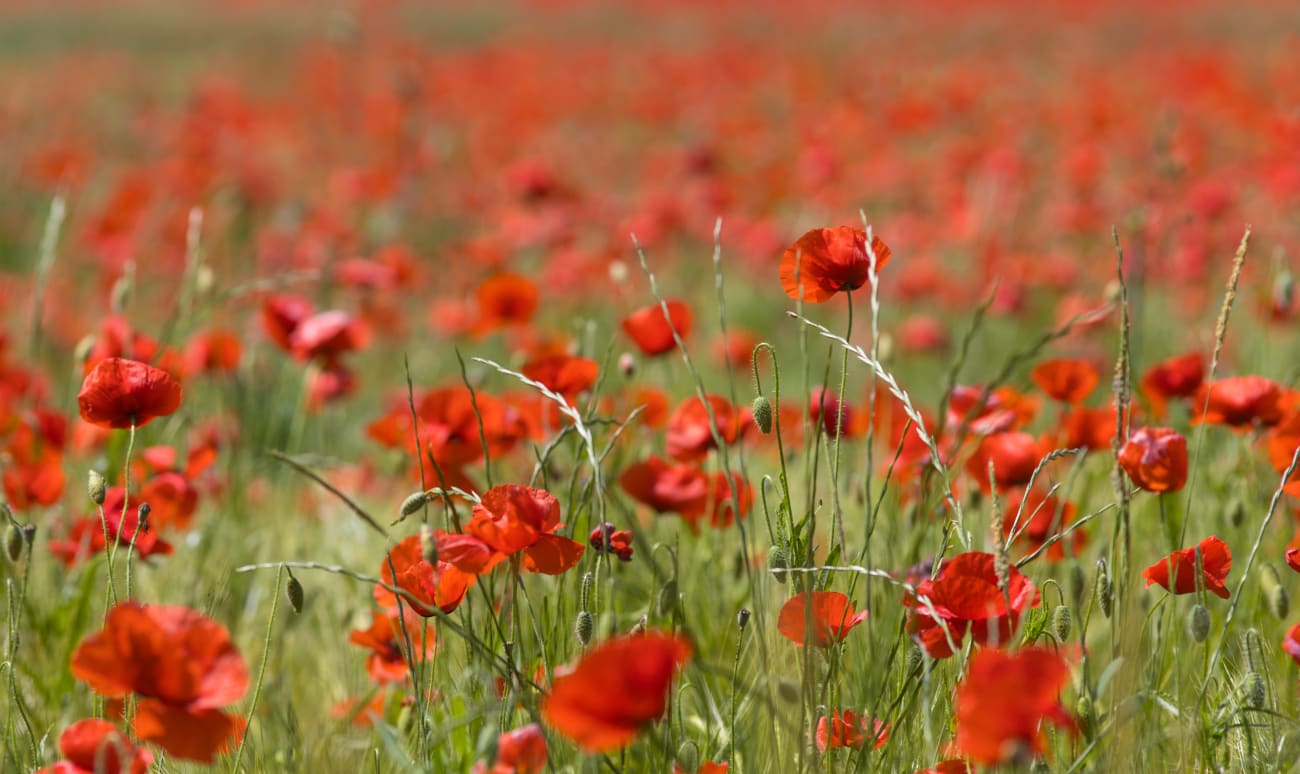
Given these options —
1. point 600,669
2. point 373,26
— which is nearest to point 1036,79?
point 600,669

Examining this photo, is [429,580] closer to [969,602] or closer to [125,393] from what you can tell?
[125,393]

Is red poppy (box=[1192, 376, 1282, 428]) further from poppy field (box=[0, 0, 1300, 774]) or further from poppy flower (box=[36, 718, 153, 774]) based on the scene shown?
poppy flower (box=[36, 718, 153, 774])

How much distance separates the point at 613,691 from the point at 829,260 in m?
0.63

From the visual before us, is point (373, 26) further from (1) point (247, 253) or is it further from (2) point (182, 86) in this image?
(1) point (247, 253)

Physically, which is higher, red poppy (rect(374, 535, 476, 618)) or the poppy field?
red poppy (rect(374, 535, 476, 618))

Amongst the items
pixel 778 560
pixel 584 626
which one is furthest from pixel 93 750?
pixel 778 560

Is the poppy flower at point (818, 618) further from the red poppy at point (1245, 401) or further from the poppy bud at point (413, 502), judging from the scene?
the red poppy at point (1245, 401)

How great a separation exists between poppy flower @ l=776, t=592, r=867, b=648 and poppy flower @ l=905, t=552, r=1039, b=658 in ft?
0.21

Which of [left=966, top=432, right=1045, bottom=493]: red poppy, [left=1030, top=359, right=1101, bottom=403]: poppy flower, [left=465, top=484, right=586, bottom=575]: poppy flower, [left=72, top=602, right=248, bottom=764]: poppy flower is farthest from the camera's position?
[left=1030, top=359, right=1101, bottom=403]: poppy flower

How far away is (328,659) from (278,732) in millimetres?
319

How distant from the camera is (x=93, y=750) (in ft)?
3.28

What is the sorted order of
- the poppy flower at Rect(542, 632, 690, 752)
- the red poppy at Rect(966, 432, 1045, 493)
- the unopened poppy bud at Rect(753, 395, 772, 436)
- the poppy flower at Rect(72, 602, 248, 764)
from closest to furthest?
the poppy flower at Rect(542, 632, 690, 752), the poppy flower at Rect(72, 602, 248, 764), the unopened poppy bud at Rect(753, 395, 772, 436), the red poppy at Rect(966, 432, 1045, 493)

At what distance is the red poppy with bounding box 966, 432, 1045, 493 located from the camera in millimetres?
1548

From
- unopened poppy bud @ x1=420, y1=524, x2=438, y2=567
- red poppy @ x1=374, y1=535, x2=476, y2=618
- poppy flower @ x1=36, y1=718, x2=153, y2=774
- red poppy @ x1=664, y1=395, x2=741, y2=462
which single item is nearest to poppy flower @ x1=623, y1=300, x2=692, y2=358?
red poppy @ x1=664, y1=395, x2=741, y2=462
